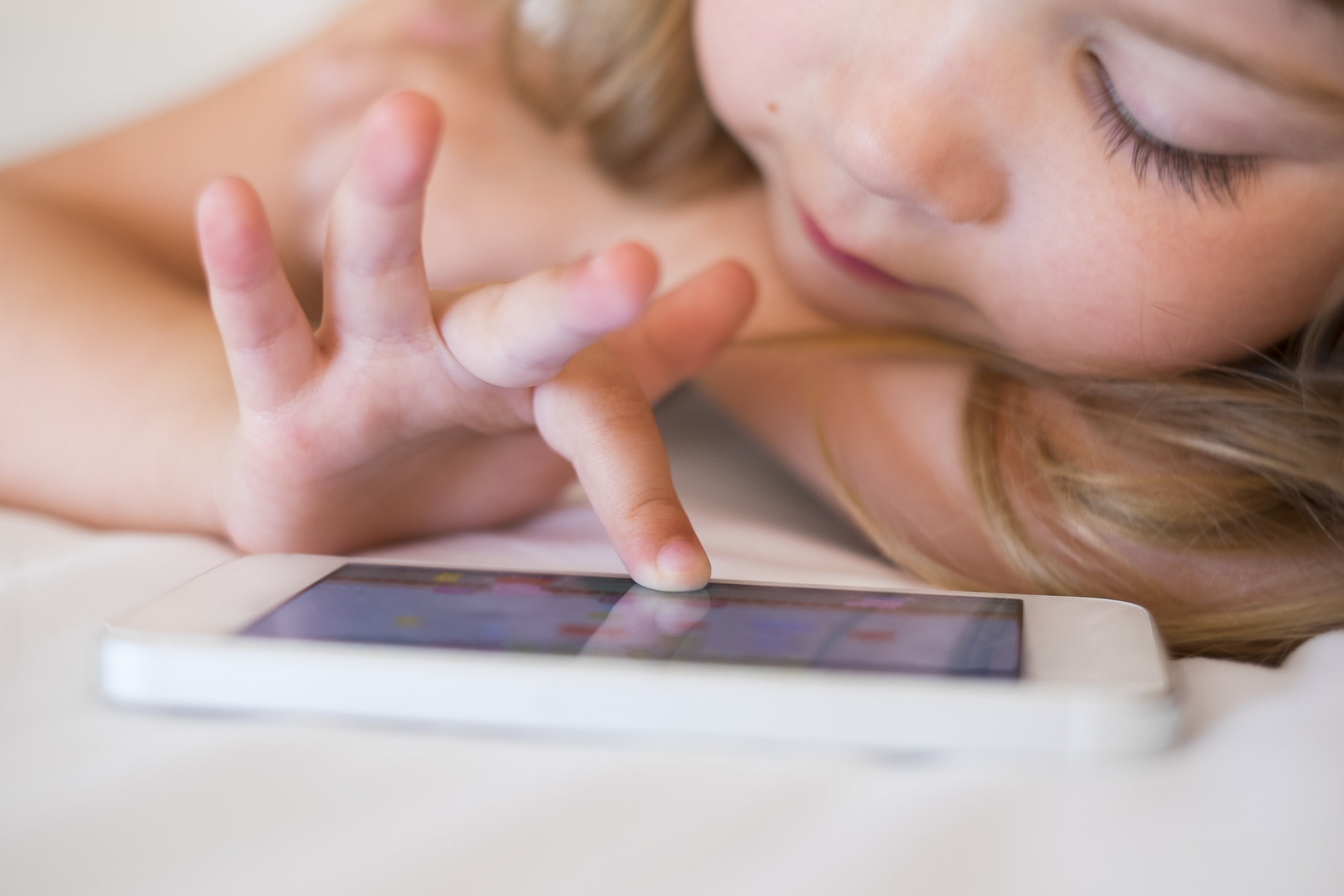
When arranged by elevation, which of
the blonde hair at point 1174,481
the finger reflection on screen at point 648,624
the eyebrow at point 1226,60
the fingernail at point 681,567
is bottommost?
the blonde hair at point 1174,481

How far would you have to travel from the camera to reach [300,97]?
32.6 inches

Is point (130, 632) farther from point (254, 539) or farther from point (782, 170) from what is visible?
point (782, 170)

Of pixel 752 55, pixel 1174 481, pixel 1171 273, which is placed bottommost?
pixel 1174 481

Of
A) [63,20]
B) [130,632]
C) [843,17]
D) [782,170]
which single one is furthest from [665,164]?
[63,20]

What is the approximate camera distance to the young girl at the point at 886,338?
1.35ft

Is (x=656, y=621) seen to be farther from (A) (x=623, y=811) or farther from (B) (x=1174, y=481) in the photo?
(B) (x=1174, y=481)

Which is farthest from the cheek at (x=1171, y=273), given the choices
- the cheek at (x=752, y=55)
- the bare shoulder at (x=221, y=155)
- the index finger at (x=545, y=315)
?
the bare shoulder at (x=221, y=155)

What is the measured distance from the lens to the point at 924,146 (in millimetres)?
484

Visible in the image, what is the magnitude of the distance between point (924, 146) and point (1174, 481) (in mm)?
214

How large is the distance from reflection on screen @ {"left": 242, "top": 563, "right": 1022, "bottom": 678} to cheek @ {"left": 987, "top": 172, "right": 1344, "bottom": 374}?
0.21m

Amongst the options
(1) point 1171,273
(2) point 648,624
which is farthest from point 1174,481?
(2) point 648,624

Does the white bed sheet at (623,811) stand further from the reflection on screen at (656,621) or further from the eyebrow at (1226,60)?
the eyebrow at (1226,60)

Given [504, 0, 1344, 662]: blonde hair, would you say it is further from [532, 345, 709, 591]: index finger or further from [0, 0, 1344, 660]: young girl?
[532, 345, 709, 591]: index finger

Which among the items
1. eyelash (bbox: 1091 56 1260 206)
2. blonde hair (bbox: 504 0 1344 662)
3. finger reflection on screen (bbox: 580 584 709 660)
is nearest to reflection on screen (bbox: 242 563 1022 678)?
finger reflection on screen (bbox: 580 584 709 660)
